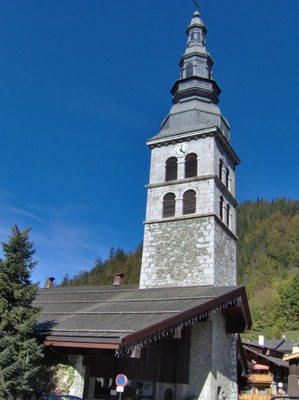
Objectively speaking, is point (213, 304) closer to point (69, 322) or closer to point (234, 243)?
point (69, 322)

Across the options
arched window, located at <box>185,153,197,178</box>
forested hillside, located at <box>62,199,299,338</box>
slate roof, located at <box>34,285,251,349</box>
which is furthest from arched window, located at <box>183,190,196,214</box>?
forested hillside, located at <box>62,199,299,338</box>

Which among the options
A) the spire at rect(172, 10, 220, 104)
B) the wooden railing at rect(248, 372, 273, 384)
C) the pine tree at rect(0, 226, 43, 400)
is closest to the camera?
the pine tree at rect(0, 226, 43, 400)

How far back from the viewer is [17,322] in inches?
522

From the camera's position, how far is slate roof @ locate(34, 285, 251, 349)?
12547mm

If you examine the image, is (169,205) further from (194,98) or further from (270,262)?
(270,262)

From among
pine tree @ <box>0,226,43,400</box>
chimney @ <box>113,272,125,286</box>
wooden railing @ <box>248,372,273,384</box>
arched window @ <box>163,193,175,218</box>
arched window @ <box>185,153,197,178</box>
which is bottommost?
wooden railing @ <box>248,372,273,384</box>

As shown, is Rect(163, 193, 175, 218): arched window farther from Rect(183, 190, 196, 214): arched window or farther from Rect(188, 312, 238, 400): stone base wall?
Rect(188, 312, 238, 400): stone base wall

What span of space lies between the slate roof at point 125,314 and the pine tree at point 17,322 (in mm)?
1007

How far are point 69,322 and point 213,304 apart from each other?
16.8 feet

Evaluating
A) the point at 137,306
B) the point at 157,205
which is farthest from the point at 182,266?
the point at 137,306

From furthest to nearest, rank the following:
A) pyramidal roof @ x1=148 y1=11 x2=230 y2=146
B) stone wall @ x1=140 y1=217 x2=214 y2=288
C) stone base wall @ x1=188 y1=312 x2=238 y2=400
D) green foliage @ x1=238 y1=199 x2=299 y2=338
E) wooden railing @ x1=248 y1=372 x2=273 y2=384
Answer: green foliage @ x1=238 y1=199 x2=299 y2=338 < wooden railing @ x1=248 y1=372 x2=273 y2=384 < pyramidal roof @ x1=148 y1=11 x2=230 y2=146 < stone wall @ x1=140 y1=217 x2=214 y2=288 < stone base wall @ x1=188 y1=312 x2=238 y2=400

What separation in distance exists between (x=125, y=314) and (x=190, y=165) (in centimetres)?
1125

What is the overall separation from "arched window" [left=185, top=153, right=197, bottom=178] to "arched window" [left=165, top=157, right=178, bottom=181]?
68 cm

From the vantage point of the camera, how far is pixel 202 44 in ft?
95.6
